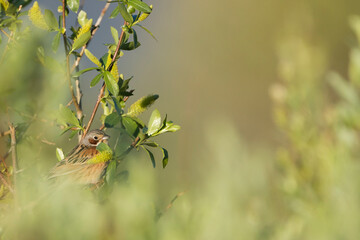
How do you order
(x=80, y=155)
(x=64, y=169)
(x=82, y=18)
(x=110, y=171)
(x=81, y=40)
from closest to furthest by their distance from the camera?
(x=110, y=171) → (x=81, y=40) → (x=82, y=18) → (x=64, y=169) → (x=80, y=155)

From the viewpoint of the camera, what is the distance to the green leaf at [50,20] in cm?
134

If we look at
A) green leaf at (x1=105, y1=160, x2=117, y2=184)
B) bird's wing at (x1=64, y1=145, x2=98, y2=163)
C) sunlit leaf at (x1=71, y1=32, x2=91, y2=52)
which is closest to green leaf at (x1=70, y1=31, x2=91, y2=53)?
sunlit leaf at (x1=71, y1=32, x2=91, y2=52)

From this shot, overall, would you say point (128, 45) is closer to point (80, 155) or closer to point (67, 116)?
point (67, 116)

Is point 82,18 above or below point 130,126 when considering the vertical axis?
above

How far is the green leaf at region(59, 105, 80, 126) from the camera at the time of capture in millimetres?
1299

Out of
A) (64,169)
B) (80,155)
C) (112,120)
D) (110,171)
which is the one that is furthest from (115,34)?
(80,155)

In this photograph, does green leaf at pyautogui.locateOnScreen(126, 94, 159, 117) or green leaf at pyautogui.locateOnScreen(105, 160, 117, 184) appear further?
green leaf at pyautogui.locateOnScreen(126, 94, 159, 117)

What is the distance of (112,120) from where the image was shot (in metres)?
1.26

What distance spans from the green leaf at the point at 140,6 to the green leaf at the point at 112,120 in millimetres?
285

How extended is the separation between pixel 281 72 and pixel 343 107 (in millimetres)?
382

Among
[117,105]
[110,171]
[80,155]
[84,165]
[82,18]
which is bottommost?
[80,155]

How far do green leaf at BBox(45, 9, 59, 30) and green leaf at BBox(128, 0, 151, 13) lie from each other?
204 millimetres

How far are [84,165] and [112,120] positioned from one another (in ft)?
1.10

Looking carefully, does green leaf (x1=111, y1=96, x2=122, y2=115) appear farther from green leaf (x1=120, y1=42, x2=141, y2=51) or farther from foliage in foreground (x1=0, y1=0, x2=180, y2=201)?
green leaf (x1=120, y1=42, x2=141, y2=51)
